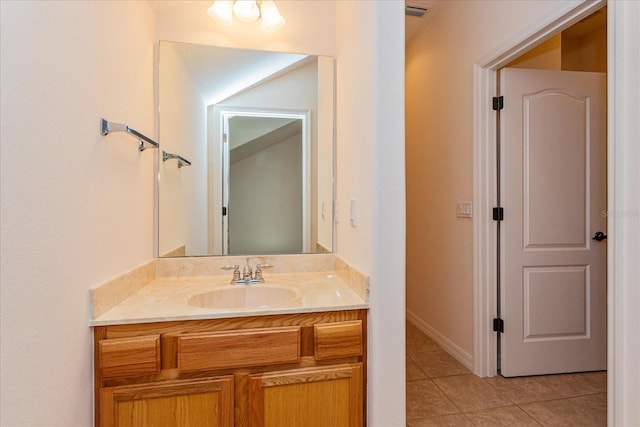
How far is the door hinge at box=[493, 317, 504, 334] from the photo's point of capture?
7.19 feet

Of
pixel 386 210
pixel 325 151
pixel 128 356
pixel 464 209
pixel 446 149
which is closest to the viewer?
pixel 128 356

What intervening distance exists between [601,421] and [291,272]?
179 cm

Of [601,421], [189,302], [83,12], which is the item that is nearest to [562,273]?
[601,421]

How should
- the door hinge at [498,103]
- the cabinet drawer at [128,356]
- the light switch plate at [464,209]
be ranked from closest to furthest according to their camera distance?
1. the cabinet drawer at [128,356]
2. the door hinge at [498,103]
3. the light switch plate at [464,209]

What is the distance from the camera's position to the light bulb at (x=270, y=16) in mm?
1766

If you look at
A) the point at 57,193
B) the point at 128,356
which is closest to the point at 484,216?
the point at 128,356

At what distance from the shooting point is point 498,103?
7.14 ft

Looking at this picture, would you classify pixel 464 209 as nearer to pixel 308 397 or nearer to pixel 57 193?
pixel 308 397

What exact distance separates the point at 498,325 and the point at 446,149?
132 cm

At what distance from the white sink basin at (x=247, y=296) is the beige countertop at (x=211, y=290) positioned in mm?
19

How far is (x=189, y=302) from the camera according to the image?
1410 millimetres
